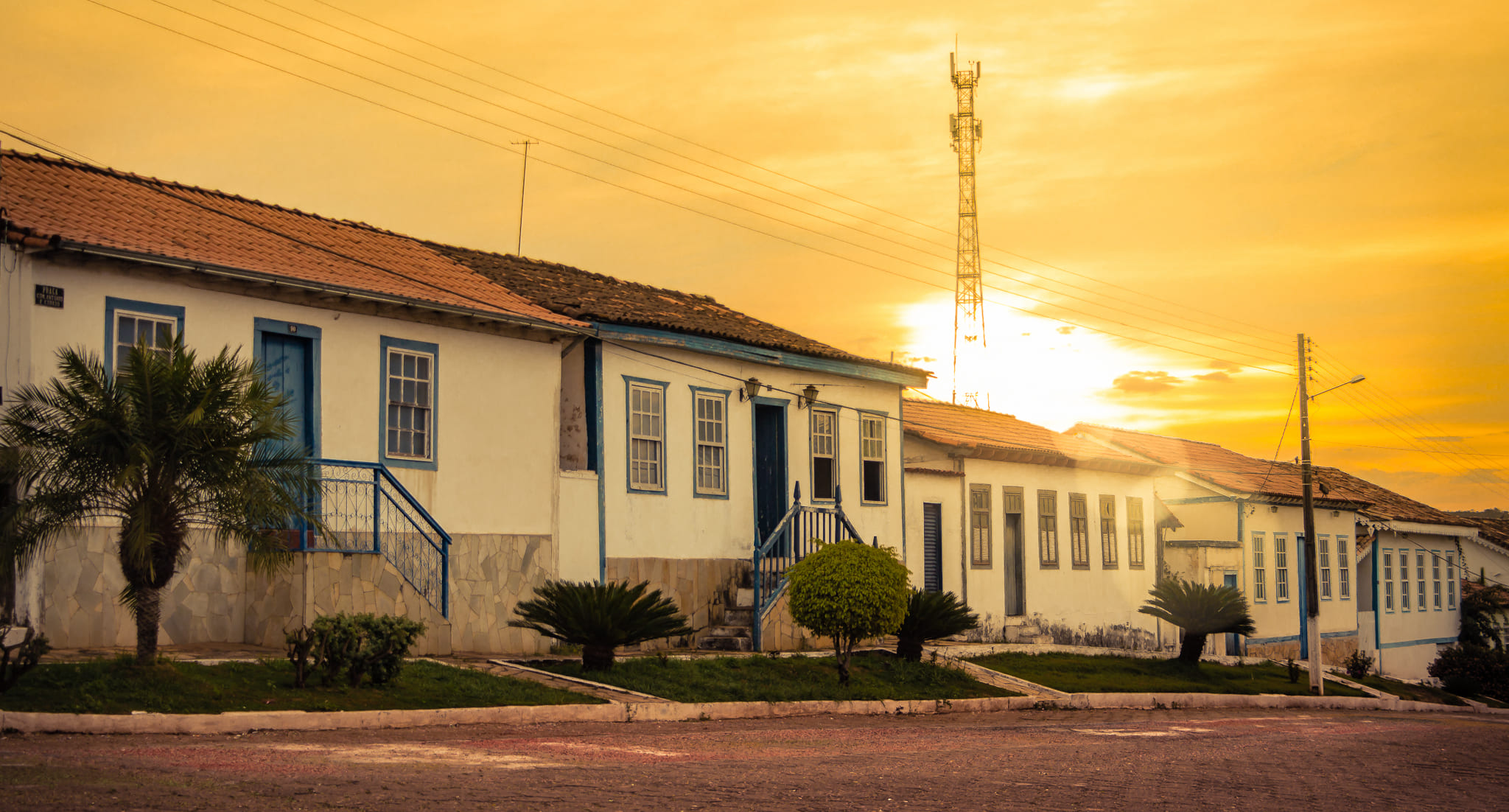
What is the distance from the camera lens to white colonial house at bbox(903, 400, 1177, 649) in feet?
92.4

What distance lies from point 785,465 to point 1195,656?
9.10 m

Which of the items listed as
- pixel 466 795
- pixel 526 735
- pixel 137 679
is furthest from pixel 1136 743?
pixel 137 679

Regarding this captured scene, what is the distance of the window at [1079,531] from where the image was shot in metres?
32.3

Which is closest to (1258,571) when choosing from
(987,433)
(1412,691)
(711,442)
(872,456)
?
(1412,691)

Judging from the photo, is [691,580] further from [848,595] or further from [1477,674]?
[1477,674]

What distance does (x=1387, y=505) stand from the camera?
4534 centimetres

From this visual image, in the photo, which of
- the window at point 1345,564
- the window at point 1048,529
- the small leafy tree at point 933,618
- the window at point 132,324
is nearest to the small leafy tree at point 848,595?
the small leafy tree at point 933,618

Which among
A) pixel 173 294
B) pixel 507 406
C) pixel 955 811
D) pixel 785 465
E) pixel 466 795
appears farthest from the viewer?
pixel 785 465

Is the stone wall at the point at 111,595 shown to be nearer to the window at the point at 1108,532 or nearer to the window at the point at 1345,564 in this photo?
the window at the point at 1108,532

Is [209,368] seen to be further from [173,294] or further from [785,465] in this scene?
[785,465]

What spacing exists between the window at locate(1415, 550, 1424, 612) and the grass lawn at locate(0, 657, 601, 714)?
126ft

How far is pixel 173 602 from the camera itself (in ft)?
49.3

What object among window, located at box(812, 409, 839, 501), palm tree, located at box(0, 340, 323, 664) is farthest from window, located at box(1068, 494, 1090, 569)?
palm tree, located at box(0, 340, 323, 664)

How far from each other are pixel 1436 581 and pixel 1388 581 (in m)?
3.86
